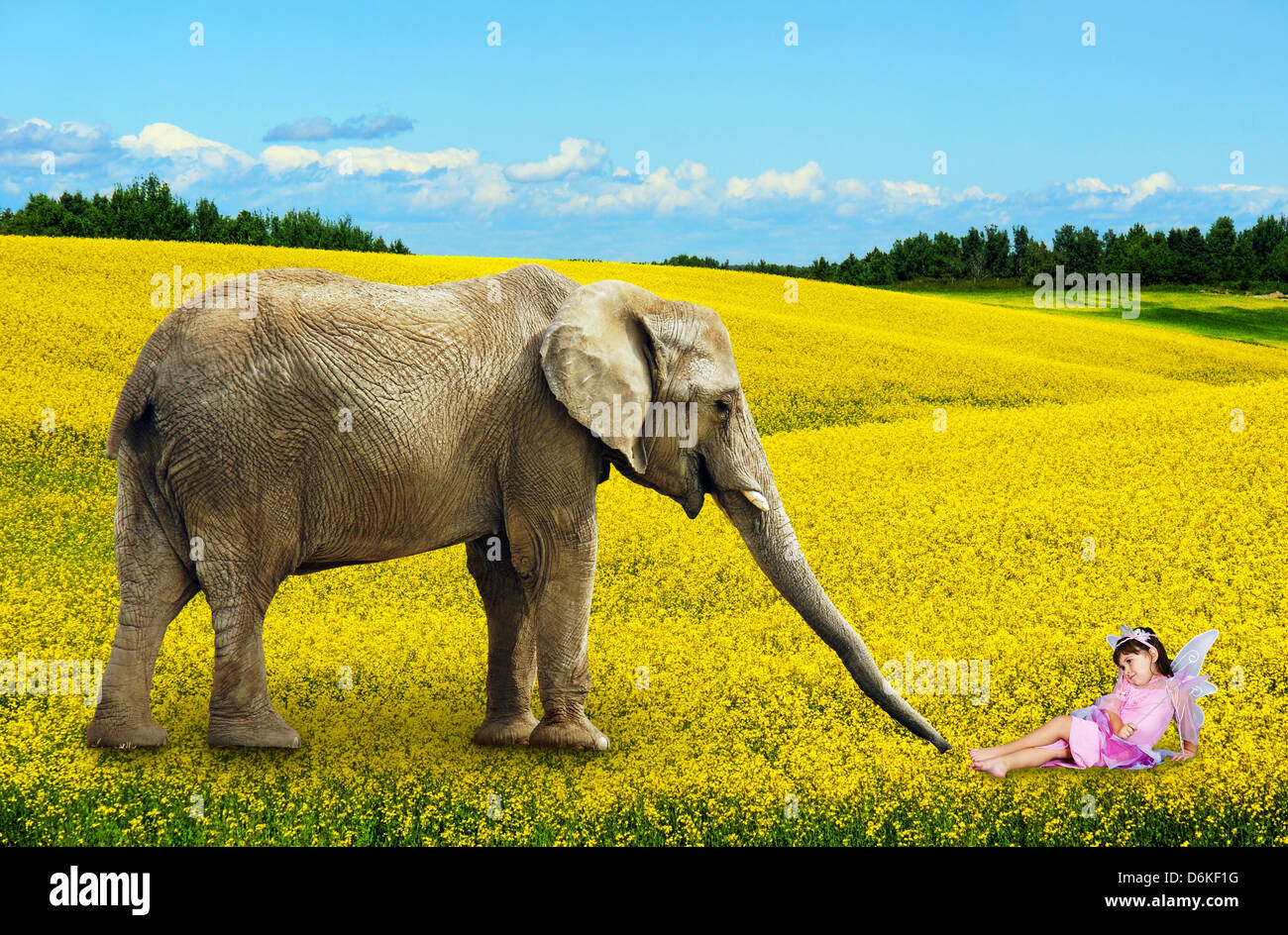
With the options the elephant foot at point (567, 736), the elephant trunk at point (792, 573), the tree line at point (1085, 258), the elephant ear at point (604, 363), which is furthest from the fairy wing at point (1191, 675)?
the tree line at point (1085, 258)

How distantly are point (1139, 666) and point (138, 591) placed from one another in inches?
279

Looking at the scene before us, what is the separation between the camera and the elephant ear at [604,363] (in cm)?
797

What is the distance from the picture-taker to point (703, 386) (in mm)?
8383

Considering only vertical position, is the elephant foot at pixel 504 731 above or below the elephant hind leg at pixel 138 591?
below

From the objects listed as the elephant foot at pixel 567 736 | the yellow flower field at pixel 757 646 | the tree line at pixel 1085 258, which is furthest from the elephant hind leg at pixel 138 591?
the tree line at pixel 1085 258

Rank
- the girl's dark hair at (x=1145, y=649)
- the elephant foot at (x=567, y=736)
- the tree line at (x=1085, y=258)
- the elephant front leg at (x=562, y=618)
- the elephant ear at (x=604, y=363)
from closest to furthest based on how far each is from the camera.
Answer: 1. the girl's dark hair at (x=1145, y=649)
2. the elephant ear at (x=604, y=363)
3. the elephant front leg at (x=562, y=618)
4. the elephant foot at (x=567, y=736)
5. the tree line at (x=1085, y=258)

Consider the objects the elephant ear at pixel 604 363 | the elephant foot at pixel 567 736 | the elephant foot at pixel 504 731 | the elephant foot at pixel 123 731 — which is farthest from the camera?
the elephant foot at pixel 504 731

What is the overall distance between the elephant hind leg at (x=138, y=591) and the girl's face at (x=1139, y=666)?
6.64 meters

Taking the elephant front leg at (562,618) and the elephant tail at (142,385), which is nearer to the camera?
the elephant tail at (142,385)

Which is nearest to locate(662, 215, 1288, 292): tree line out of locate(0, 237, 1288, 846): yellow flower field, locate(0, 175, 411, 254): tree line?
locate(0, 175, 411, 254): tree line

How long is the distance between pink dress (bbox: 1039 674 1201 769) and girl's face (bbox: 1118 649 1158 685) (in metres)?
0.07

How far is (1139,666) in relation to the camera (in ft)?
26.0

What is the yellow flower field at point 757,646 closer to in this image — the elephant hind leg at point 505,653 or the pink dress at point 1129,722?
the pink dress at point 1129,722

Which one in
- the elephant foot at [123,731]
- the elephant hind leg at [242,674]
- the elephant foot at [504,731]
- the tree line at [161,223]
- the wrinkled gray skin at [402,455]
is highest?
the tree line at [161,223]
